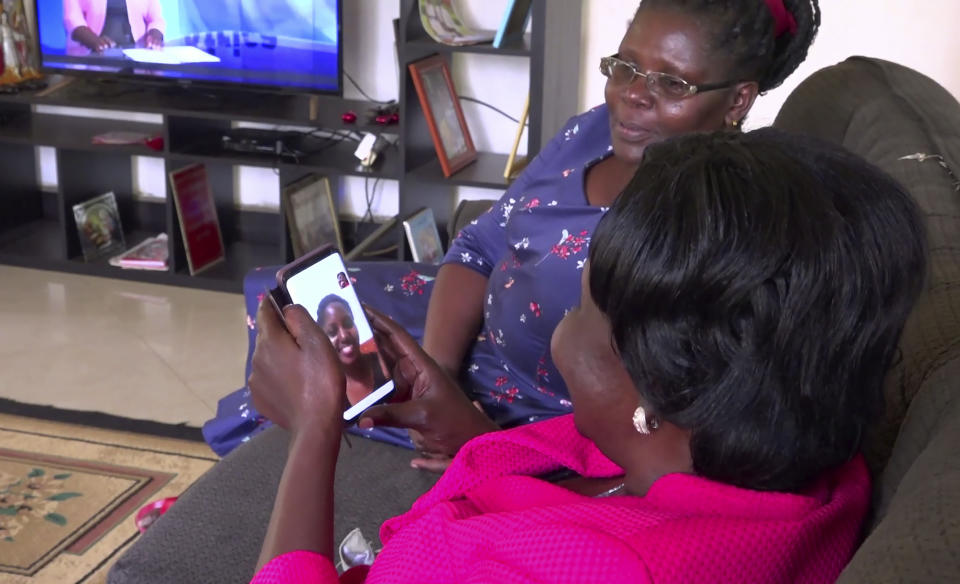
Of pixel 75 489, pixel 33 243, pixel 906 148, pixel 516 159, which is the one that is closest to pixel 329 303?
pixel 906 148

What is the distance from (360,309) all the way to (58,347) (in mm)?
1891

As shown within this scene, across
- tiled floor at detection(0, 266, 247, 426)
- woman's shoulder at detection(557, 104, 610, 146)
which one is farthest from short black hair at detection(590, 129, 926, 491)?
tiled floor at detection(0, 266, 247, 426)

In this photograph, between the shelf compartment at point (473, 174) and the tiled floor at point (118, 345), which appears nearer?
the tiled floor at point (118, 345)

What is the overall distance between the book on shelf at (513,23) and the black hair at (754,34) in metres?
1.53

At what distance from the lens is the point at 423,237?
3236mm

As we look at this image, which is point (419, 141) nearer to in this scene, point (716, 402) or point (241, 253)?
point (241, 253)

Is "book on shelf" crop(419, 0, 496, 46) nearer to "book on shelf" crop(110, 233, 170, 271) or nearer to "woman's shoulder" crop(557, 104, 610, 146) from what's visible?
"book on shelf" crop(110, 233, 170, 271)

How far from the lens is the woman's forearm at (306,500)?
98 centimetres

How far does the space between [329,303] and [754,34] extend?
66 centimetres

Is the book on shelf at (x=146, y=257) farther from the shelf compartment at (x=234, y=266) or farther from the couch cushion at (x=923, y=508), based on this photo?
the couch cushion at (x=923, y=508)

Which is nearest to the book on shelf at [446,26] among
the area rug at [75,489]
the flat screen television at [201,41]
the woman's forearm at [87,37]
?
the flat screen television at [201,41]

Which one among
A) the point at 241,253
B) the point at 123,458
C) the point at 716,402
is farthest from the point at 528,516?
the point at 241,253

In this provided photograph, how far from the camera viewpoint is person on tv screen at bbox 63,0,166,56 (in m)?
3.31

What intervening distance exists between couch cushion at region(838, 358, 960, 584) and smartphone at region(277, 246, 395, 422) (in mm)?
638
